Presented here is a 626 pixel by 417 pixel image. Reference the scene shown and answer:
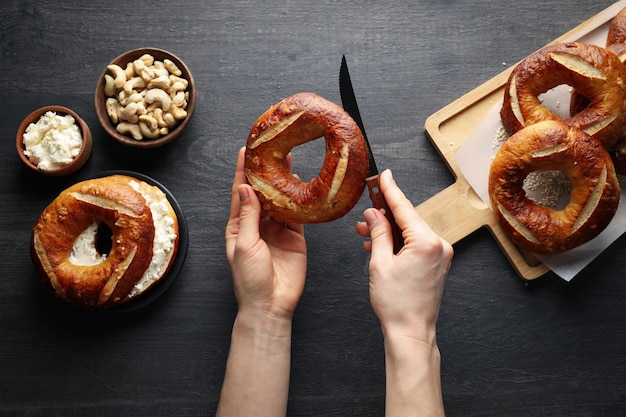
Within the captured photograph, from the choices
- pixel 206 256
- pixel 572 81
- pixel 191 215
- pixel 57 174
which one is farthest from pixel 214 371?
pixel 572 81

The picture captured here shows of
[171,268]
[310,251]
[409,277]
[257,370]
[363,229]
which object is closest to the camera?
[409,277]

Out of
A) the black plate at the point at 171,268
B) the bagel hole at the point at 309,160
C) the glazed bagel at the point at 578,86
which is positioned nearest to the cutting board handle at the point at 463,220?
the glazed bagel at the point at 578,86

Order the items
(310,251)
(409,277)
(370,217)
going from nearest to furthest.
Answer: (409,277)
(370,217)
(310,251)

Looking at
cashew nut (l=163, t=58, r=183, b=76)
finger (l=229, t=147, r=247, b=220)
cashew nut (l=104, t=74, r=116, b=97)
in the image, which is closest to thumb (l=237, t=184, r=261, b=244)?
finger (l=229, t=147, r=247, b=220)

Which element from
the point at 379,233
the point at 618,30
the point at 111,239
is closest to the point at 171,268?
the point at 111,239

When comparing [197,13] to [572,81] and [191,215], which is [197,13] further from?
[572,81]

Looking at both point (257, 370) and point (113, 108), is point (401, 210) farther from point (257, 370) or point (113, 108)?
point (113, 108)
